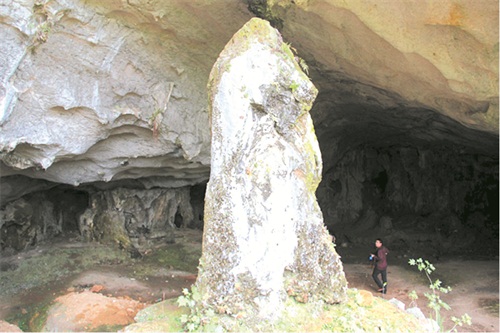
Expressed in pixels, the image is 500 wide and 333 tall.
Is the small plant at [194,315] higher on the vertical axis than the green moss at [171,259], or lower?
higher

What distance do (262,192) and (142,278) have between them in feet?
16.0

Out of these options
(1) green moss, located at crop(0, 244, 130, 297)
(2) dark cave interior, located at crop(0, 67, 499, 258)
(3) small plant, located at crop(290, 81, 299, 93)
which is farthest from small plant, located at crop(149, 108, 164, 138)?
(3) small plant, located at crop(290, 81, 299, 93)

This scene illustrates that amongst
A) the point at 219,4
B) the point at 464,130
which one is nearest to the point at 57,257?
the point at 219,4

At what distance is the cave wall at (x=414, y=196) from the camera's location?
13.0m

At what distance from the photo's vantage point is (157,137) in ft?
26.5

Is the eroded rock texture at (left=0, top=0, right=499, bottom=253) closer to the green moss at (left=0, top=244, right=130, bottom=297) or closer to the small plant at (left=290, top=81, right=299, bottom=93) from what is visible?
the green moss at (left=0, top=244, right=130, bottom=297)

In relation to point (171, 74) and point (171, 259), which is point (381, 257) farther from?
point (171, 74)

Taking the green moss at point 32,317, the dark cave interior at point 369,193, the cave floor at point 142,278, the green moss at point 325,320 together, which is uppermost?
the dark cave interior at point 369,193

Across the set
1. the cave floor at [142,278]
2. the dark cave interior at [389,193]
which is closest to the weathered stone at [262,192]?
the cave floor at [142,278]

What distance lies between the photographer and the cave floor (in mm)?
6846

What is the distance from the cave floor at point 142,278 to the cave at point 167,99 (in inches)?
10.9

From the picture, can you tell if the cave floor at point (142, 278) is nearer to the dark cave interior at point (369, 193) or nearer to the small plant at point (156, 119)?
the dark cave interior at point (369, 193)

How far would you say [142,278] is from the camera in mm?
8109

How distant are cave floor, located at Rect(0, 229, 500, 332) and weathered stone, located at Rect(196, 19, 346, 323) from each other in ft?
8.00
